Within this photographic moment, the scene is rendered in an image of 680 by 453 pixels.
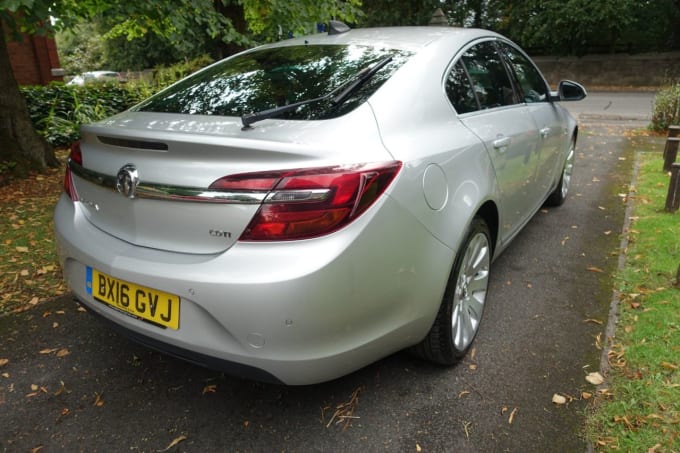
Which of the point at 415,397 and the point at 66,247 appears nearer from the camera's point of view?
the point at 66,247

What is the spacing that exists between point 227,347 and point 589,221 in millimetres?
4105

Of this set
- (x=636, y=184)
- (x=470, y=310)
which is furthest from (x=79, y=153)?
(x=636, y=184)

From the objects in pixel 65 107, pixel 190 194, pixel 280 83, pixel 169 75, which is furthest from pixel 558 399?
pixel 169 75

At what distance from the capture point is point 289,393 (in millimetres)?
2385

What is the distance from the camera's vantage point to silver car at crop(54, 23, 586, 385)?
1.71 m

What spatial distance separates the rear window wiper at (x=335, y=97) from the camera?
1.93 metres

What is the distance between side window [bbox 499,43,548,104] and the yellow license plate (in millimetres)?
2829

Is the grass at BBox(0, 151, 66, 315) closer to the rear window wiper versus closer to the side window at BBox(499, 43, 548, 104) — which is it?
the rear window wiper

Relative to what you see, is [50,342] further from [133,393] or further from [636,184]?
[636,184]

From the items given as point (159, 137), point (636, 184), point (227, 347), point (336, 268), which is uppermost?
point (159, 137)

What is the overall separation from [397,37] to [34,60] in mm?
16955

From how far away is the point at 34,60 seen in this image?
15.8 meters

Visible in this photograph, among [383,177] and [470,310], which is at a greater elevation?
[383,177]

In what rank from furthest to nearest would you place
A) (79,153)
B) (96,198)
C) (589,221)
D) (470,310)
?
(589,221) < (470,310) < (79,153) < (96,198)
